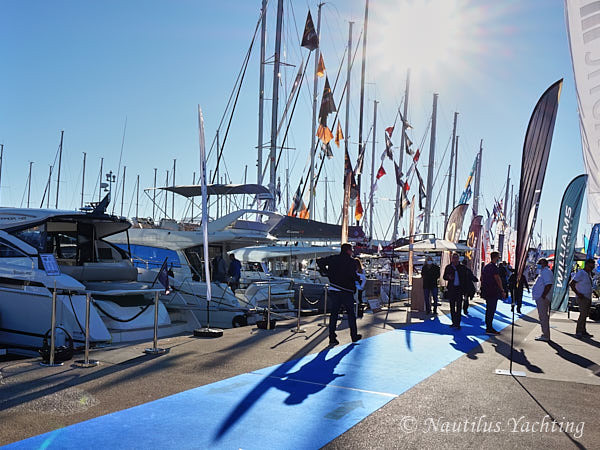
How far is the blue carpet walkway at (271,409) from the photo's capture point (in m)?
4.93

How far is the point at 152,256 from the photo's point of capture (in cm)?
1897

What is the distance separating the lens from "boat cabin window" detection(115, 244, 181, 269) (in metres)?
18.4

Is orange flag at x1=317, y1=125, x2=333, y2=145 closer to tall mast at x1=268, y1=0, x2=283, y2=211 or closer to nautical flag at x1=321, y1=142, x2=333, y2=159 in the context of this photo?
nautical flag at x1=321, y1=142, x2=333, y2=159

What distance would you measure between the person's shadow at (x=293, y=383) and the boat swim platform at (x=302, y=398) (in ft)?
0.05

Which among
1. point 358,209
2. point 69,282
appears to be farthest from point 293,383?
point 358,209

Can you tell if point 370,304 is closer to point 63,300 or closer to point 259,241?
point 259,241

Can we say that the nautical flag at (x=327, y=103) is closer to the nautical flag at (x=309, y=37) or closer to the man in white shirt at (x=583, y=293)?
the nautical flag at (x=309, y=37)

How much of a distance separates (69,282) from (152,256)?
26.5 ft

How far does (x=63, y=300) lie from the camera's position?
1091 centimetres

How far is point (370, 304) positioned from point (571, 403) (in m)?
12.1

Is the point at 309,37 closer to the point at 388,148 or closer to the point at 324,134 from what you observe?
the point at 324,134

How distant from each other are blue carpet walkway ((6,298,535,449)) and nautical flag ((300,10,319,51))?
17161mm

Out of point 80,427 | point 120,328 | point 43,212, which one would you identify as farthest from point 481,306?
point 80,427

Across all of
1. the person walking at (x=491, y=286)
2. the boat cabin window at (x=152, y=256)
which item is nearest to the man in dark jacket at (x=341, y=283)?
the person walking at (x=491, y=286)
